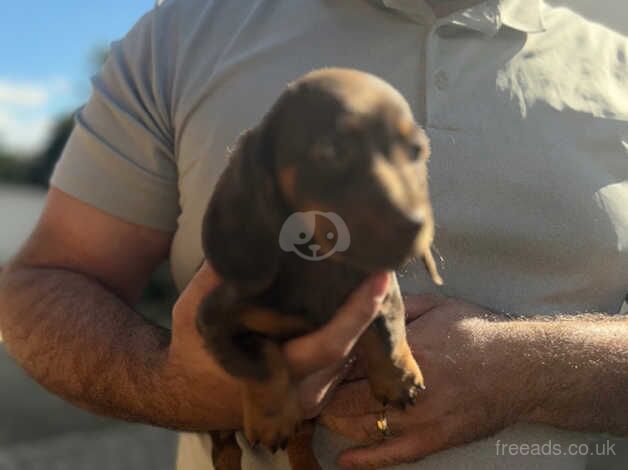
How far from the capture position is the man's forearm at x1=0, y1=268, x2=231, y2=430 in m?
2.46

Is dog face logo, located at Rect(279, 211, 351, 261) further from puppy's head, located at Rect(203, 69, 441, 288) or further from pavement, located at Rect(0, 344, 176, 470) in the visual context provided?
pavement, located at Rect(0, 344, 176, 470)

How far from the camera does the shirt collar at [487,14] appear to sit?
2578mm

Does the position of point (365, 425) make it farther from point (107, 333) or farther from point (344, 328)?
point (107, 333)

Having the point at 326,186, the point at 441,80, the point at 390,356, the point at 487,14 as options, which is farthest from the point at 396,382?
the point at 487,14

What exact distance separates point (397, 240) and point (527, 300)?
114 cm

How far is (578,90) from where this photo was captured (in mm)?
2678

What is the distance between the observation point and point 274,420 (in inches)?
74.7

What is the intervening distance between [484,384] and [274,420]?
70 centimetres

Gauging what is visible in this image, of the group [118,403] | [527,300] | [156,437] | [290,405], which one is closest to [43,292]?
[118,403]

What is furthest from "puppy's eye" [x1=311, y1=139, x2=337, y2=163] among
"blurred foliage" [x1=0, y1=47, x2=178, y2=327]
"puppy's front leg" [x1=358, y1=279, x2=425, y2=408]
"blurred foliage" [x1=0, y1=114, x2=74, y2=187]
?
"blurred foliage" [x1=0, y1=114, x2=74, y2=187]

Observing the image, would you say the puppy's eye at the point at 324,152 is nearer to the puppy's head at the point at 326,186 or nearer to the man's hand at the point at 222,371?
the puppy's head at the point at 326,186

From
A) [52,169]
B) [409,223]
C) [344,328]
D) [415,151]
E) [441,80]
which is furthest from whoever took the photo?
[52,169]

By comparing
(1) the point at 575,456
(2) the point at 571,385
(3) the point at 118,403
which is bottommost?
(1) the point at 575,456

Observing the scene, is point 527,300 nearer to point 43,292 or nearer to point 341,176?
point 341,176
